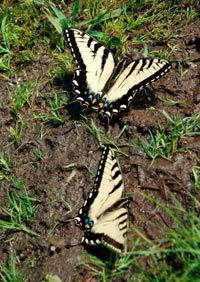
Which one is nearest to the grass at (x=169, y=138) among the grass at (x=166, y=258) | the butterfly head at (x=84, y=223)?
the grass at (x=166, y=258)

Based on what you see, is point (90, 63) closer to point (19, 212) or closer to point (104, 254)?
point (19, 212)

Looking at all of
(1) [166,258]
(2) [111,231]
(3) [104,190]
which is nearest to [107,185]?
(3) [104,190]

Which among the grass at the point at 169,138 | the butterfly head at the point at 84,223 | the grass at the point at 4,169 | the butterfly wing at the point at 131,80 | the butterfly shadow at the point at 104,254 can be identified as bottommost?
the butterfly shadow at the point at 104,254

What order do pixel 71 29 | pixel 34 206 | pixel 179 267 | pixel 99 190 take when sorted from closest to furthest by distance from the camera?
pixel 179 267 < pixel 99 190 < pixel 34 206 < pixel 71 29

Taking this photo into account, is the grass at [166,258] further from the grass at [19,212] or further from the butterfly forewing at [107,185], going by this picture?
the grass at [19,212]

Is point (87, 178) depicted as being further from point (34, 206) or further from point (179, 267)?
point (179, 267)

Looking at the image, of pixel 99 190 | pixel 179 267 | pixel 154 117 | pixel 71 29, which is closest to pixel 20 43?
pixel 71 29

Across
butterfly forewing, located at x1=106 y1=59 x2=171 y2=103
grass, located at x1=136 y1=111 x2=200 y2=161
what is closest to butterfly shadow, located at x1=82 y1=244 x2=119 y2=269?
grass, located at x1=136 y1=111 x2=200 y2=161
